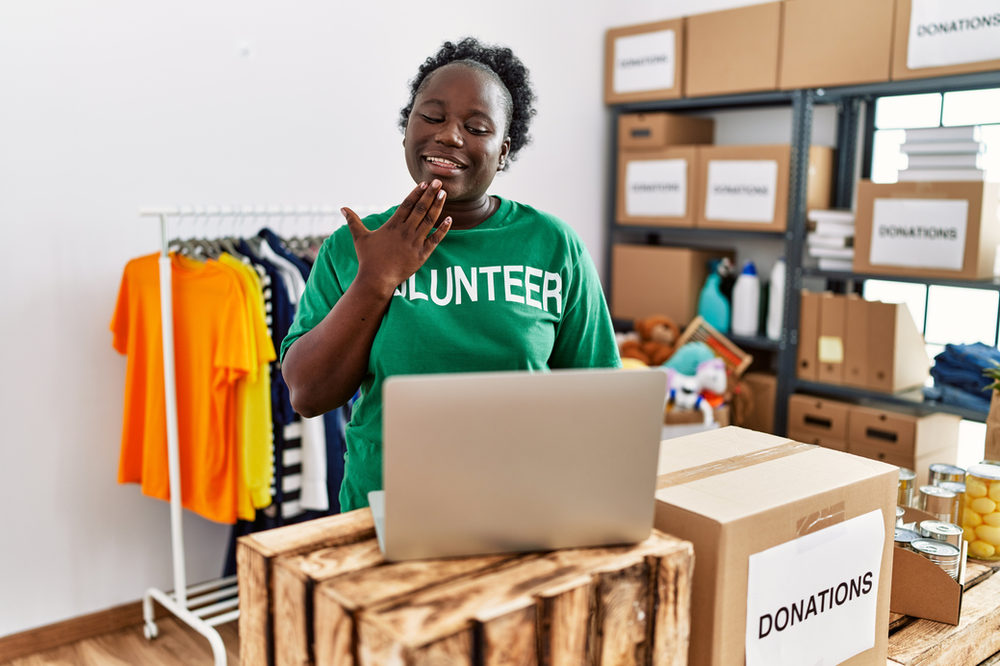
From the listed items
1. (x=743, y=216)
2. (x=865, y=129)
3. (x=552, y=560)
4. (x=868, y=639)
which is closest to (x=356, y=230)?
(x=552, y=560)

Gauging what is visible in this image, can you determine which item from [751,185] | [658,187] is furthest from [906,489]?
[658,187]

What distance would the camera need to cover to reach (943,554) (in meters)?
1.18

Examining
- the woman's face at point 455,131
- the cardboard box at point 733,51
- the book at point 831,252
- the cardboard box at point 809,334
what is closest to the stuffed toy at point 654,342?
the cardboard box at point 809,334

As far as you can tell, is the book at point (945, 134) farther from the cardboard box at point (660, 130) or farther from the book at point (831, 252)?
the cardboard box at point (660, 130)

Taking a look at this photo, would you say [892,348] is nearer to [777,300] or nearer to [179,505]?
[777,300]

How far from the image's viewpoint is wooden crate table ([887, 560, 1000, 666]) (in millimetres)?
1120

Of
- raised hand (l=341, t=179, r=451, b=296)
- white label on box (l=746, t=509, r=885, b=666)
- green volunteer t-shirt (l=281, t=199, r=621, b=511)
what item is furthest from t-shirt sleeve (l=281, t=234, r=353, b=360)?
white label on box (l=746, t=509, r=885, b=666)

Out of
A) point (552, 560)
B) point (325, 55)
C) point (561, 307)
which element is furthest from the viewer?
point (325, 55)

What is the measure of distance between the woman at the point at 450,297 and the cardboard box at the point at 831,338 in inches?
79.1

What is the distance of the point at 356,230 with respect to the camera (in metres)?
0.95

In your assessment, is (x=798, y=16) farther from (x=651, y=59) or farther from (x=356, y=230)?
(x=356, y=230)

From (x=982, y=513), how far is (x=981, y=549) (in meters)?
0.07

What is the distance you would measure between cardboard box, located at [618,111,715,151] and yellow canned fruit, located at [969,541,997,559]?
2.31 m

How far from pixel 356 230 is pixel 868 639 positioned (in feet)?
2.54
